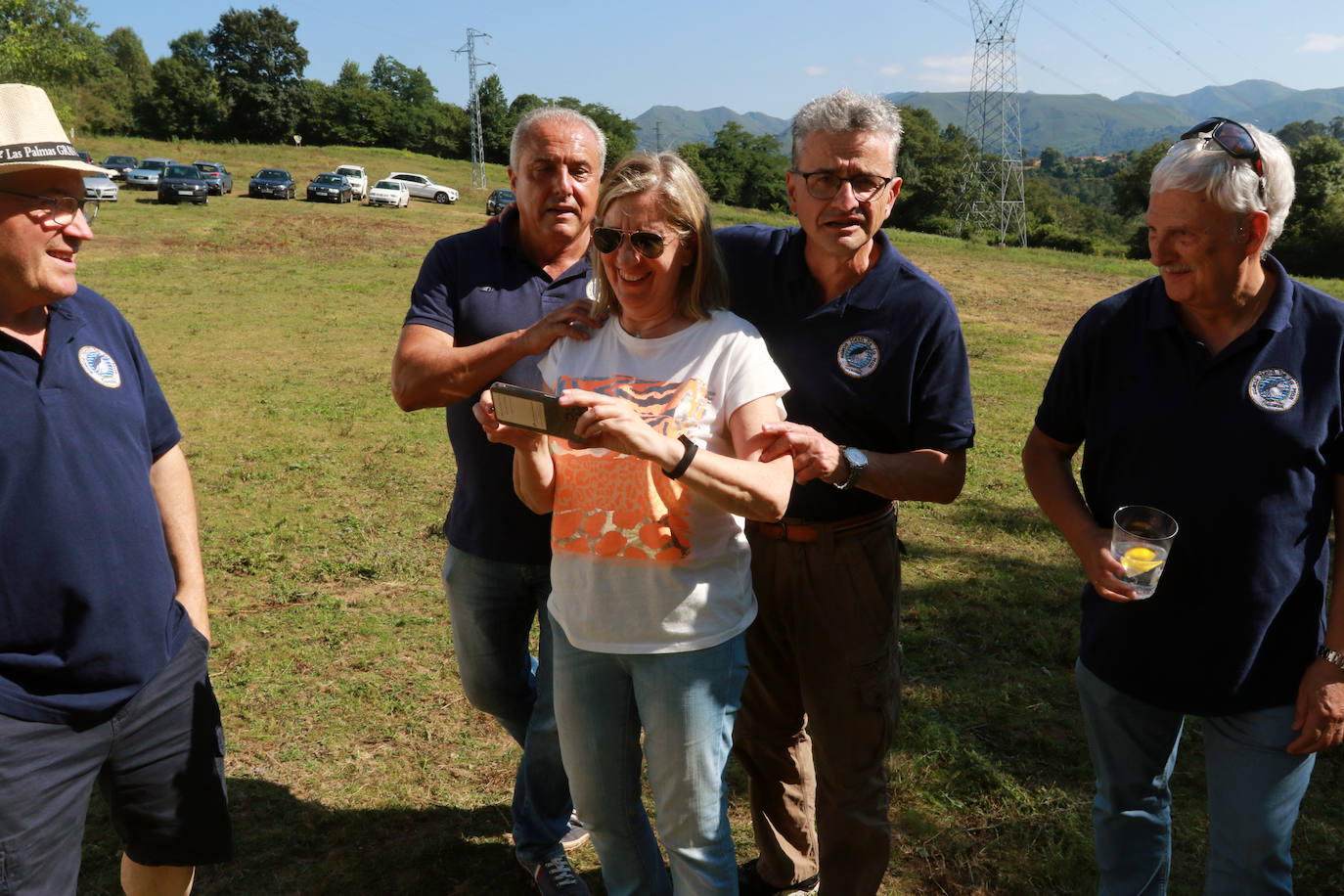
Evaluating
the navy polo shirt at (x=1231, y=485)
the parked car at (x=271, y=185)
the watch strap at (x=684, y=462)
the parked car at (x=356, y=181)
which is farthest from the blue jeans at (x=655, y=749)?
the parked car at (x=356, y=181)

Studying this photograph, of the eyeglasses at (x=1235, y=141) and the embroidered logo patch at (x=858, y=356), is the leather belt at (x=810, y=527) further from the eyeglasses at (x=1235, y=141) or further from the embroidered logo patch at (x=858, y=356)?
the eyeglasses at (x=1235, y=141)

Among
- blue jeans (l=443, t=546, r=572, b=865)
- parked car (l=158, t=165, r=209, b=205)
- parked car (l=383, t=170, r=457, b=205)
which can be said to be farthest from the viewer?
parked car (l=383, t=170, r=457, b=205)

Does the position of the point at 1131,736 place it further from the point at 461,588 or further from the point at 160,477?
the point at 160,477

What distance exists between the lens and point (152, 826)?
2350mm

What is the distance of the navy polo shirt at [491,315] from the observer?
2.89 m

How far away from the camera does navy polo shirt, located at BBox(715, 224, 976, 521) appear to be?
2605 mm

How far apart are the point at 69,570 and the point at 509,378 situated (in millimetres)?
1236

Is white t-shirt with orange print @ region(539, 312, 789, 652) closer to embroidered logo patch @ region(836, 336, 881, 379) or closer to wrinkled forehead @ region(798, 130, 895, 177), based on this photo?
embroidered logo patch @ region(836, 336, 881, 379)

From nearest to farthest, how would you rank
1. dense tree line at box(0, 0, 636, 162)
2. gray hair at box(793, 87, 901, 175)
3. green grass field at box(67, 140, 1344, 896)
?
gray hair at box(793, 87, 901, 175)
green grass field at box(67, 140, 1344, 896)
dense tree line at box(0, 0, 636, 162)

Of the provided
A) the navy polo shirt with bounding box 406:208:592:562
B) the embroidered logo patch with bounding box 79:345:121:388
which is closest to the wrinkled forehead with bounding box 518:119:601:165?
the navy polo shirt with bounding box 406:208:592:562

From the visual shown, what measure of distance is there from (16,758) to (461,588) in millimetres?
1304

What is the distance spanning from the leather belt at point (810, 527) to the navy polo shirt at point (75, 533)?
1.67 m

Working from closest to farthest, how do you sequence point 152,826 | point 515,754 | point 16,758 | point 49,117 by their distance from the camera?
point 16,758 < point 49,117 < point 152,826 < point 515,754

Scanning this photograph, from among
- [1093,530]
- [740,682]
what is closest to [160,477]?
[740,682]
